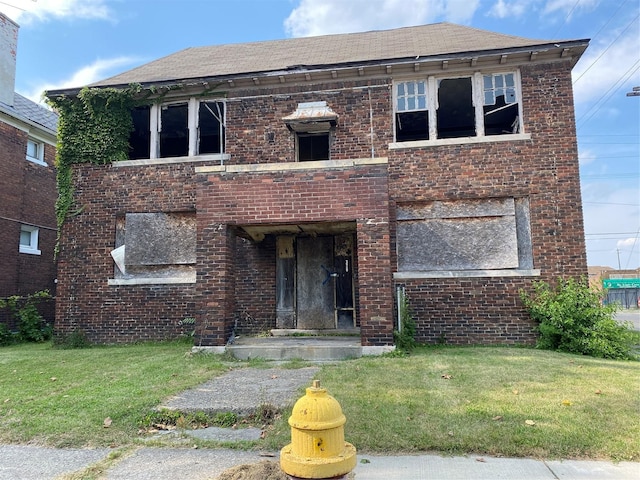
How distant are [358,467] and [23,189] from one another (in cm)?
1603

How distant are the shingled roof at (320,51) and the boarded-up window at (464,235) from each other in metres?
3.55

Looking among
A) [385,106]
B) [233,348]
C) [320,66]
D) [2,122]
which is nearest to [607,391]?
[233,348]

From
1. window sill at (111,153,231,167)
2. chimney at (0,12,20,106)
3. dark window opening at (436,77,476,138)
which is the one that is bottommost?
window sill at (111,153,231,167)

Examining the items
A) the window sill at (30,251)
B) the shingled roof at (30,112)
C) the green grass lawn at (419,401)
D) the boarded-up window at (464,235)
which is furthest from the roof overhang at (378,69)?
the green grass lawn at (419,401)

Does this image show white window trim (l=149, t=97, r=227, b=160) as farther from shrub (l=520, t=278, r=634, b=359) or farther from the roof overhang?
shrub (l=520, t=278, r=634, b=359)

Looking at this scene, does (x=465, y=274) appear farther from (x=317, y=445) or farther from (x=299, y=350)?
(x=317, y=445)

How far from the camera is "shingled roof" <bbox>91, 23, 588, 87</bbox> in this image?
1123 centimetres

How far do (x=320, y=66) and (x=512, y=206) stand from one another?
5561mm

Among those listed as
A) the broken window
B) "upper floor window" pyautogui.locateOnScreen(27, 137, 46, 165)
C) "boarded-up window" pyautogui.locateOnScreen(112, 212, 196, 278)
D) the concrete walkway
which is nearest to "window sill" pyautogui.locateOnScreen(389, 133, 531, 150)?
→ the broken window

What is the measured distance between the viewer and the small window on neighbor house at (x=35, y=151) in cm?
1609

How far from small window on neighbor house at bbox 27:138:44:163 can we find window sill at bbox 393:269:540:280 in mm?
13565

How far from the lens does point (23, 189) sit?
50.9 ft

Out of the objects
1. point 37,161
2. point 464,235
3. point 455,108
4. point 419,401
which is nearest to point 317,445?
point 419,401

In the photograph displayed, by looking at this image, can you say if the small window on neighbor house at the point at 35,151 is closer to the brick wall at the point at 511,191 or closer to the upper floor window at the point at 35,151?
the upper floor window at the point at 35,151
